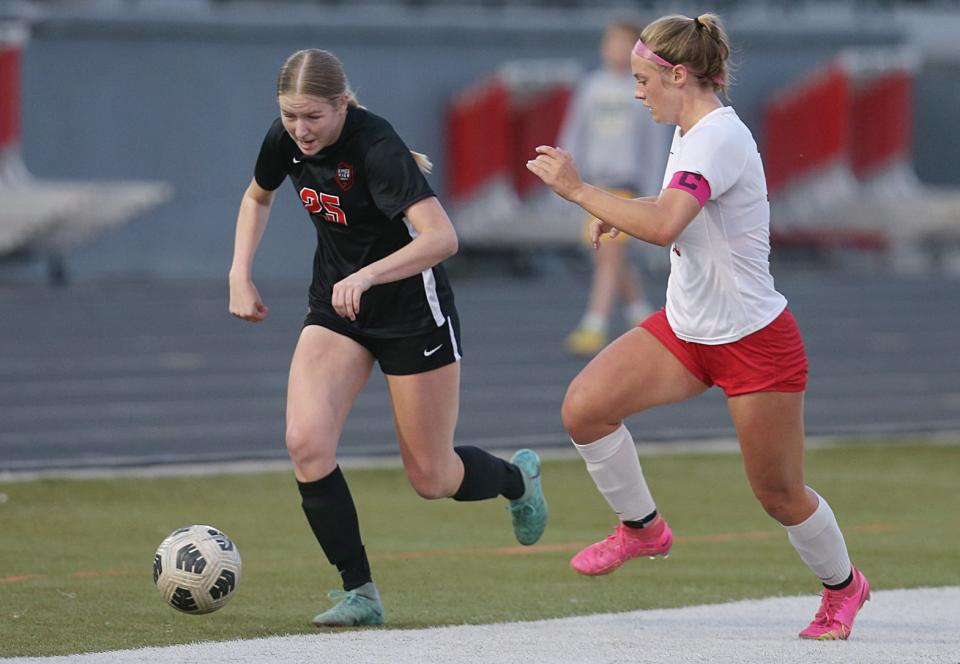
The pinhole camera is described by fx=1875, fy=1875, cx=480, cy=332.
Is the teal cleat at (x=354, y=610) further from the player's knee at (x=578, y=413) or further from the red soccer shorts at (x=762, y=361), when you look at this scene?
the red soccer shorts at (x=762, y=361)

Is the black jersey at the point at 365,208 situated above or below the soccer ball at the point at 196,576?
above

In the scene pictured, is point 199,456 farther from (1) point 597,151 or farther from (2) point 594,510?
(1) point 597,151

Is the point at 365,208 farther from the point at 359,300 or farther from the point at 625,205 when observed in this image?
the point at 625,205

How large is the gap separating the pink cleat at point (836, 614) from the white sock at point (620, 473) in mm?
701

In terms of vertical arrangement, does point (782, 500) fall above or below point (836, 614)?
above

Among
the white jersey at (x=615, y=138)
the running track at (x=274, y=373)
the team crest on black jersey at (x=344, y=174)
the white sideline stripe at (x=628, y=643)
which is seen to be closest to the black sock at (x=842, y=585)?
the white sideline stripe at (x=628, y=643)

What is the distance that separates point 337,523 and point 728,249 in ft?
5.34

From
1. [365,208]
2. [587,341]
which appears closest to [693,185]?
[365,208]

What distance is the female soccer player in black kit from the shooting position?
6285mm

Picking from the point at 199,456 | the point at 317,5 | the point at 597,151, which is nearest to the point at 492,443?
the point at 199,456

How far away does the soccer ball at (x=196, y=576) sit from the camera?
20.7 feet

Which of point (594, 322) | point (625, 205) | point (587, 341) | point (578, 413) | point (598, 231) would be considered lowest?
point (587, 341)

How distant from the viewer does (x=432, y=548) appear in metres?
8.84

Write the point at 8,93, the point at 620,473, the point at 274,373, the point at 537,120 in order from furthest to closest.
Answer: the point at 537,120
the point at 8,93
the point at 274,373
the point at 620,473
